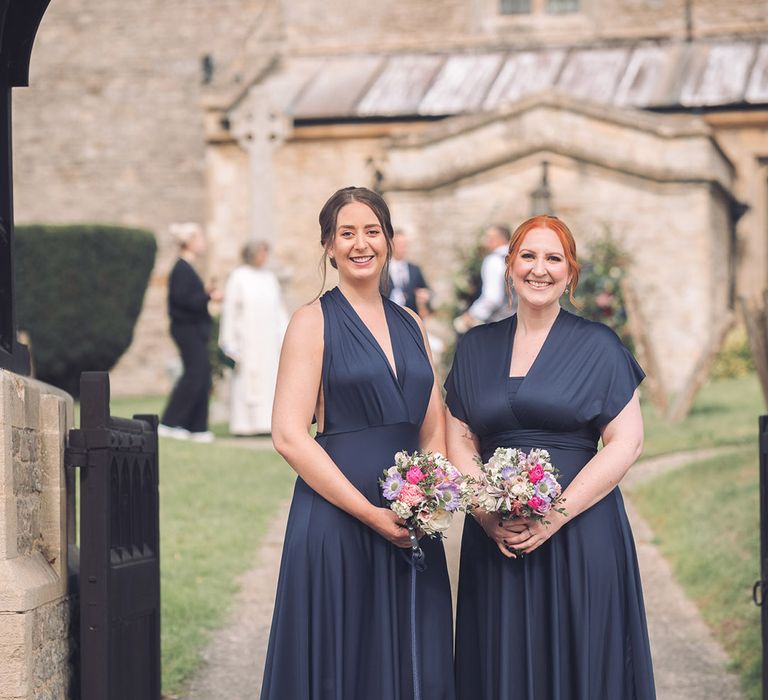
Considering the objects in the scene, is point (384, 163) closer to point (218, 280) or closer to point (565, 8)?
point (218, 280)

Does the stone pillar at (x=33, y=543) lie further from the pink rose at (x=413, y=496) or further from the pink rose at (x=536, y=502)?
the pink rose at (x=536, y=502)

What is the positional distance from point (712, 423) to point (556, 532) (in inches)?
363

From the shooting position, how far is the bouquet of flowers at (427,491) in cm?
420

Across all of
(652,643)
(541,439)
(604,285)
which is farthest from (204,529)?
(604,285)

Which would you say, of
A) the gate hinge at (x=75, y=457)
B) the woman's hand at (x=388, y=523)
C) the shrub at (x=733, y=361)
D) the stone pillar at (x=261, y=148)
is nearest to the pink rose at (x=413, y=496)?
the woman's hand at (x=388, y=523)

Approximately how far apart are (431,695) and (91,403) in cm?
149

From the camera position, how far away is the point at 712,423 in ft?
43.8

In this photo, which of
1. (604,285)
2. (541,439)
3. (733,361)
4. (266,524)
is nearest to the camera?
(541,439)

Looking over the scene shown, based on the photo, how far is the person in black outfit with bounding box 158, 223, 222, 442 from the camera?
40.0 ft

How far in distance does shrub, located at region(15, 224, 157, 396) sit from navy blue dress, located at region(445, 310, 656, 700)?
14.3 meters

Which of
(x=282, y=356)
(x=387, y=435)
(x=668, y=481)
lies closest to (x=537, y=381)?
(x=387, y=435)

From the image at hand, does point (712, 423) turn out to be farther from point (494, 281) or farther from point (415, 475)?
point (415, 475)

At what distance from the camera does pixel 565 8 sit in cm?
2441

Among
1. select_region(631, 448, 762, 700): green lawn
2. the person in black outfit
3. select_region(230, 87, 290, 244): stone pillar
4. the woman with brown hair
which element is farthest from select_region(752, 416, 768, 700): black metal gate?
select_region(230, 87, 290, 244): stone pillar
